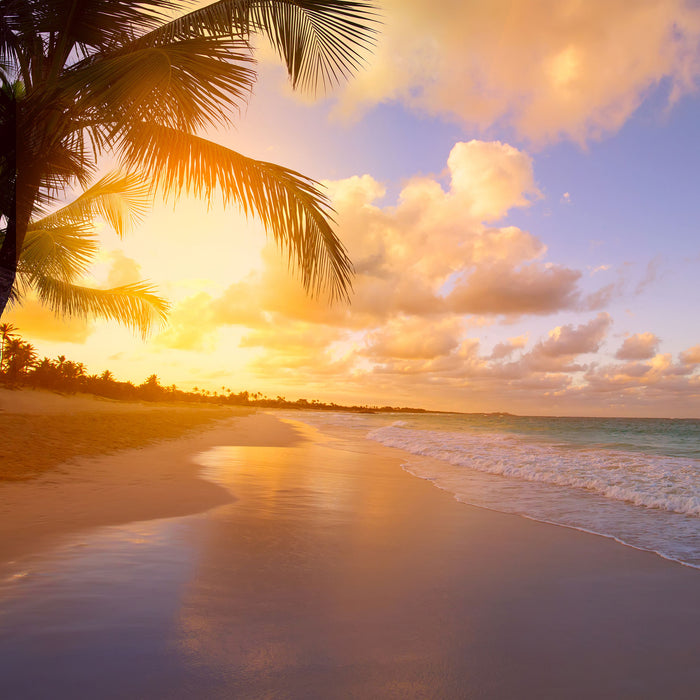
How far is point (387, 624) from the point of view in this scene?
3.12m

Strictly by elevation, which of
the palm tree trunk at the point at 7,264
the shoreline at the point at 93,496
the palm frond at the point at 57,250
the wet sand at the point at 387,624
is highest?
the palm frond at the point at 57,250

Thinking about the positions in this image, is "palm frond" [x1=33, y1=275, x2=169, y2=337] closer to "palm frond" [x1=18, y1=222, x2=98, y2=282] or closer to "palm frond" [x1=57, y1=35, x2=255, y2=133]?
"palm frond" [x1=18, y1=222, x2=98, y2=282]

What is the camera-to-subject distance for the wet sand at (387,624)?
95.7 inches

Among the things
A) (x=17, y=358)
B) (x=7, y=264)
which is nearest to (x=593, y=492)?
(x=7, y=264)

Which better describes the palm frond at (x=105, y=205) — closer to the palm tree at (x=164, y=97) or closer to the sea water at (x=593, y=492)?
the palm tree at (x=164, y=97)

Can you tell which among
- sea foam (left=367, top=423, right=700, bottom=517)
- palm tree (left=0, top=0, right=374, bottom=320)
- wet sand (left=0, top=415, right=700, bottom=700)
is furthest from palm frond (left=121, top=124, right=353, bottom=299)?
sea foam (left=367, top=423, right=700, bottom=517)

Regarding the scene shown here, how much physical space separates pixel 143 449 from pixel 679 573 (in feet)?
37.5

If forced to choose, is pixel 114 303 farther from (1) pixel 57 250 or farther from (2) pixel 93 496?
(2) pixel 93 496

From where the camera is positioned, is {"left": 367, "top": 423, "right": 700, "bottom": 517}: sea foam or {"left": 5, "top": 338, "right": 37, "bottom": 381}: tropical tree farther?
{"left": 5, "top": 338, "right": 37, "bottom": 381}: tropical tree

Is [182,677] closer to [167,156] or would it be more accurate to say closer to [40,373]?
[167,156]

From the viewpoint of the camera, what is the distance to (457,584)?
394cm

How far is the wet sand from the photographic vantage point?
2430 mm

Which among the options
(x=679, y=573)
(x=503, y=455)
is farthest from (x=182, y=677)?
(x=503, y=455)

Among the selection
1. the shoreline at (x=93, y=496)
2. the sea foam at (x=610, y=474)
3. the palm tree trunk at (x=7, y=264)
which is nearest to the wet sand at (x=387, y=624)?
the shoreline at (x=93, y=496)
